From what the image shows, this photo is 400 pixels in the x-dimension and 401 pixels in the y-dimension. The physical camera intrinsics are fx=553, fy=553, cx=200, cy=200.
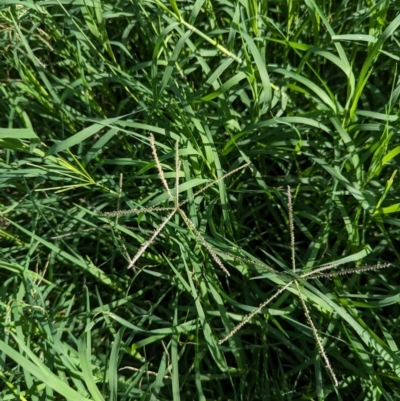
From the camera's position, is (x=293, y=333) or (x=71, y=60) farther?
(x=71, y=60)

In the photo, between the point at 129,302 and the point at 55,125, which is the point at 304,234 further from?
the point at 55,125

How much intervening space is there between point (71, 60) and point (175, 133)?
383 millimetres

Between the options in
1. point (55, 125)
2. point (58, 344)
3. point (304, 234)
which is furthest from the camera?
point (55, 125)

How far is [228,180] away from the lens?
1.27 m

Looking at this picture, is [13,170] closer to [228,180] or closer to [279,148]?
[228,180]

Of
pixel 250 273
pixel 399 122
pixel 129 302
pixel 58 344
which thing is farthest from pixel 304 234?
pixel 58 344

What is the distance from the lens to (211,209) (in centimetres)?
113

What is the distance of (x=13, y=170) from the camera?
118 centimetres

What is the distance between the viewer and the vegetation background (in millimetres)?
1097

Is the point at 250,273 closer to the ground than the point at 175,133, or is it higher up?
closer to the ground

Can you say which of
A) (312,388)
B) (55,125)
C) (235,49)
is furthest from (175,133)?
(312,388)

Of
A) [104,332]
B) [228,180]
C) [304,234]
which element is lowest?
[104,332]

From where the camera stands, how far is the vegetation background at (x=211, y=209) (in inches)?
43.2

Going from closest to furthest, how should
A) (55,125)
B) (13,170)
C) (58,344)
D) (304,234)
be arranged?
(58,344) → (13,170) → (304,234) → (55,125)
